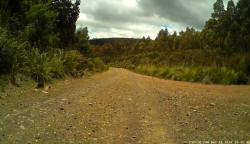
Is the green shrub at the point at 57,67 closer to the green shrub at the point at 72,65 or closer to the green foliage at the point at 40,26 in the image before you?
the green shrub at the point at 72,65

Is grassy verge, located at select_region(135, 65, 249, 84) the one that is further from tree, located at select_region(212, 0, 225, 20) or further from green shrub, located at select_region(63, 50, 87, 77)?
tree, located at select_region(212, 0, 225, 20)

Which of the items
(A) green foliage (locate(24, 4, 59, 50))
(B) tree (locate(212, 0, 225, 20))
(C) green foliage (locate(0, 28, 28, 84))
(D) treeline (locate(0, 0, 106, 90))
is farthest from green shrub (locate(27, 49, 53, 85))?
→ (B) tree (locate(212, 0, 225, 20))

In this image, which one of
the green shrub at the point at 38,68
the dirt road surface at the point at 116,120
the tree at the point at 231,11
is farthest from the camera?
the tree at the point at 231,11

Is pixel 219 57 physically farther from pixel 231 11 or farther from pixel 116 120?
pixel 231 11

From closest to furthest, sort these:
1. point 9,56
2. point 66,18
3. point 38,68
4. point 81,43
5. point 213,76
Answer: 1. point 9,56
2. point 38,68
3. point 213,76
4. point 66,18
5. point 81,43

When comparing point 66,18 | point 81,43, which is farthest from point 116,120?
point 81,43

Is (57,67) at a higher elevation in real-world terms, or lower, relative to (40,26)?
lower

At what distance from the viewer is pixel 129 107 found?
357 centimetres

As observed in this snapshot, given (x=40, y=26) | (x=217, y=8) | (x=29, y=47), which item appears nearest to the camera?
(x=29, y=47)

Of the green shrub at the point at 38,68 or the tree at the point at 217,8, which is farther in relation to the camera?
the tree at the point at 217,8

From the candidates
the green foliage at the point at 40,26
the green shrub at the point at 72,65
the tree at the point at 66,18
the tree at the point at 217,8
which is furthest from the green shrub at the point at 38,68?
the tree at the point at 217,8

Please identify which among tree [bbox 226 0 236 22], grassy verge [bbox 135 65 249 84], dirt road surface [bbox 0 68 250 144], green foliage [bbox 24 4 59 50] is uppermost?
tree [bbox 226 0 236 22]

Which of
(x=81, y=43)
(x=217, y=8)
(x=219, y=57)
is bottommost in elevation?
(x=219, y=57)

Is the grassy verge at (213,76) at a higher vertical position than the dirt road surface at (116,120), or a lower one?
higher
